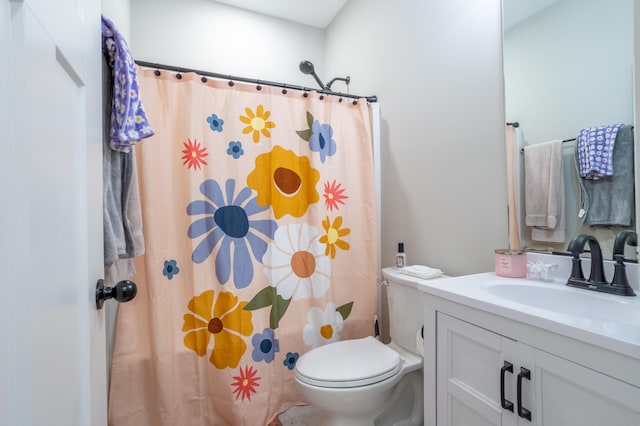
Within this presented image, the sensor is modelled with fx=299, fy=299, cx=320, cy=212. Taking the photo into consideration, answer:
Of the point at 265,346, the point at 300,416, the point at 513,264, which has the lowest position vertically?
the point at 300,416

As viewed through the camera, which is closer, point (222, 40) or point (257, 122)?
point (257, 122)

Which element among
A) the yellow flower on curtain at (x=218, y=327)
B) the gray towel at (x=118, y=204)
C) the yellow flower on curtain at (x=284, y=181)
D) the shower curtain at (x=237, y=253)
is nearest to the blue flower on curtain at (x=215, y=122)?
the shower curtain at (x=237, y=253)

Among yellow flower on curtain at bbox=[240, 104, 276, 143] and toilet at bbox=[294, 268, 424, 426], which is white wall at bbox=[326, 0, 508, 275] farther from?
yellow flower on curtain at bbox=[240, 104, 276, 143]

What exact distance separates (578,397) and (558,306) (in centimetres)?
37

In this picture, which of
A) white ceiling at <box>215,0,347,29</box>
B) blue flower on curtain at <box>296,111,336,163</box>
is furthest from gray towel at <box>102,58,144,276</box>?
white ceiling at <box>215,0,347,29</box>

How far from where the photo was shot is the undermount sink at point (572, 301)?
2.64 feet

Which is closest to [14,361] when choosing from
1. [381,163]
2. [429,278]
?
[429,278]

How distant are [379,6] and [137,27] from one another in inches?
63.4

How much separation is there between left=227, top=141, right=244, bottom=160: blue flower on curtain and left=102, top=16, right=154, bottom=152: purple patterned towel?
637 millimetres

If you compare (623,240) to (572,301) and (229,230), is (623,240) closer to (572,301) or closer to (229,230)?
(572,301)

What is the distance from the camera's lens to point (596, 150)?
0.99 metres

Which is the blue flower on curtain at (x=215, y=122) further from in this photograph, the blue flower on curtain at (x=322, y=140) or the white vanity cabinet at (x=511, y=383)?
the white vanity cabinet at (x=511, y=383)

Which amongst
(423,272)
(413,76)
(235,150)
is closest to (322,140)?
(235,150)

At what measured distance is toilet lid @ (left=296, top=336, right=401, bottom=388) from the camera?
3.81 feet
